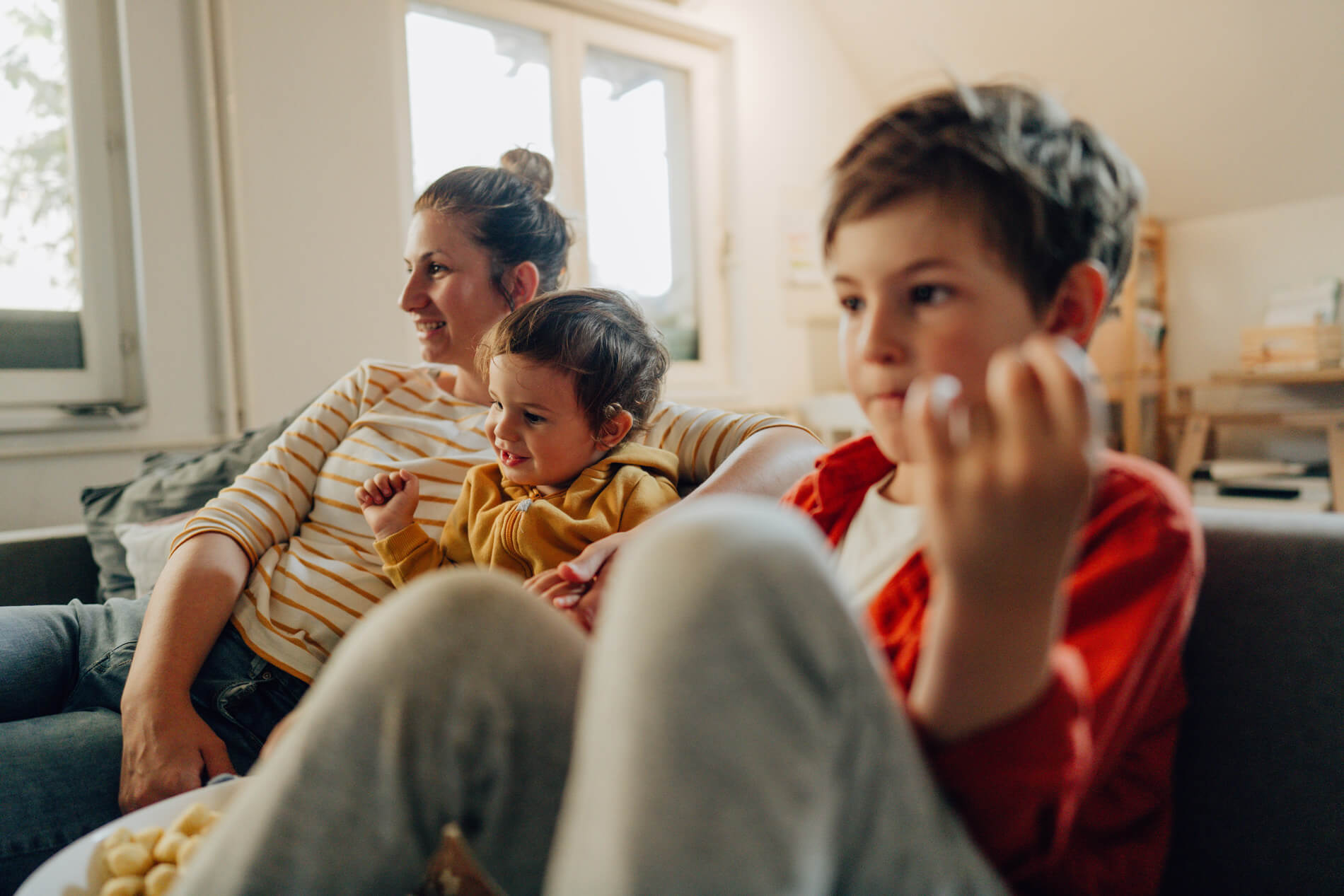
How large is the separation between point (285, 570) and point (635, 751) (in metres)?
0.87

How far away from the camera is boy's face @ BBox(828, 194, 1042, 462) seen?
0.59m

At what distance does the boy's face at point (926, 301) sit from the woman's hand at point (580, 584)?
14.3 inches

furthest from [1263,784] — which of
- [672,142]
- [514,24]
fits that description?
[672,142]

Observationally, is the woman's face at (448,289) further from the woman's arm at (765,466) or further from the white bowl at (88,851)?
the white bowl at (88,851)

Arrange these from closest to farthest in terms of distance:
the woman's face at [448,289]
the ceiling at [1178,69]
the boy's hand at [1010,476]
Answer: the boy's hand at [1010,476]
the woman's face at [448,289]
the ceiling at [1178,69]

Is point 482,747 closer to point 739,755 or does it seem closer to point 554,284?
point 739,755

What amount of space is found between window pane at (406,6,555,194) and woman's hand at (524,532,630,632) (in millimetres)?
2140

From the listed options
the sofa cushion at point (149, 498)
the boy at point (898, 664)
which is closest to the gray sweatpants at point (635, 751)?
the boy at point (898, 664)

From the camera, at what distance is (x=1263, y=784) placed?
0.66 m

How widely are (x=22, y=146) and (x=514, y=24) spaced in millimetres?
1587

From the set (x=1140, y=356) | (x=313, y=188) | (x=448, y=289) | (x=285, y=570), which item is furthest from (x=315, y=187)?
(x=1140, y=356)

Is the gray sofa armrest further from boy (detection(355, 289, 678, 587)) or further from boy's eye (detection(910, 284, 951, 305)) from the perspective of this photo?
boy's eye (detection(910, 284, 951, 305))

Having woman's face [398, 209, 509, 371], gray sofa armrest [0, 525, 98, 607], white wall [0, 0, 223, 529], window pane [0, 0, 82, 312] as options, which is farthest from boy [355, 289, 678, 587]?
window pane [0, 0, 82, 312]

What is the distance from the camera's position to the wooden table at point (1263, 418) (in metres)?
3.27
